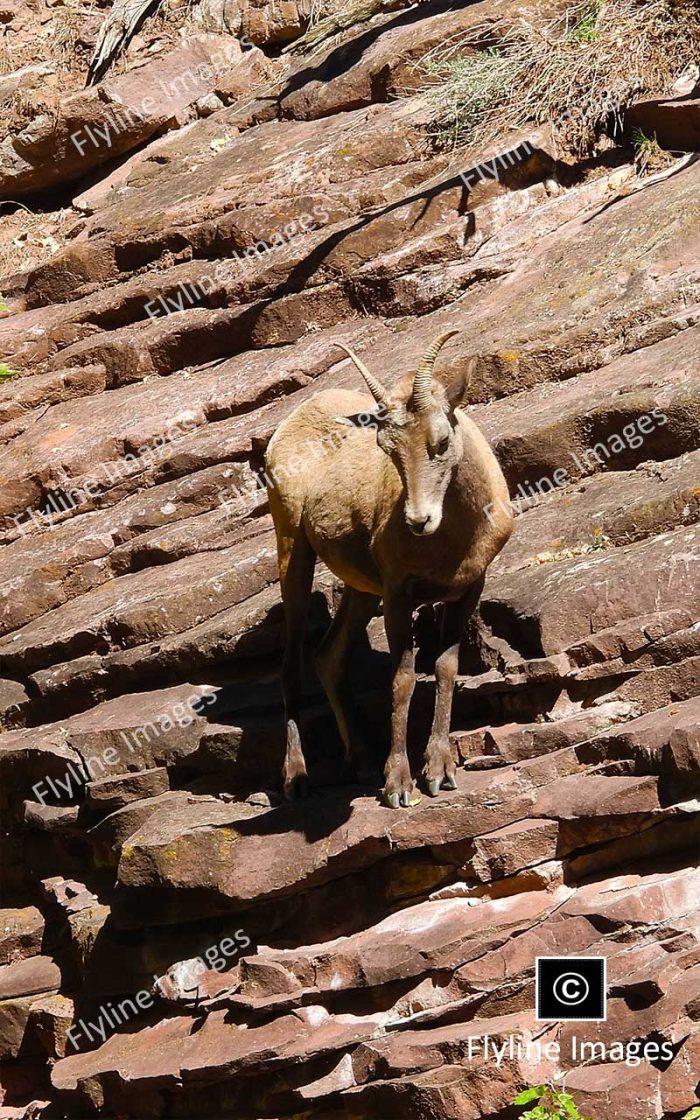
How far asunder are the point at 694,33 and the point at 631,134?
108 centimetres

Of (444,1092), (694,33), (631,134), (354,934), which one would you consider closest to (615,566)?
(354,934)

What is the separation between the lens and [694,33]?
12203 mm

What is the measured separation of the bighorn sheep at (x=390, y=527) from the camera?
6.83m

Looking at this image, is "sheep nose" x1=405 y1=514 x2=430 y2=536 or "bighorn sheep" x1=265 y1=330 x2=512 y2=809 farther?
"bighorn sheep" x1=265 y1=330 x2=512 y2=809

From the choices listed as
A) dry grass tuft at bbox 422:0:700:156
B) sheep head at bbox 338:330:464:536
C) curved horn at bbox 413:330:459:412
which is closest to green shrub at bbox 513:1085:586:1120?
sheep head at bbox 338:330:464:536

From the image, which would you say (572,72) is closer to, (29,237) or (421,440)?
(29,237)

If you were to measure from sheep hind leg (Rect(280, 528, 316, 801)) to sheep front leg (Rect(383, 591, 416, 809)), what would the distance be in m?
0.89

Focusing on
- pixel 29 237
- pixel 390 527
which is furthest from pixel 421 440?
pixel 29 237

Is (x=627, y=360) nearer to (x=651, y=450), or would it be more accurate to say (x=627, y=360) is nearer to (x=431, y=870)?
(x=651, y=450)

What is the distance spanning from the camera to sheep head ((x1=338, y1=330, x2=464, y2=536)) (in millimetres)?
6742

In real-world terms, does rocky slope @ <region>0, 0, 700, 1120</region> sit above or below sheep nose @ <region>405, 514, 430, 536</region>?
below

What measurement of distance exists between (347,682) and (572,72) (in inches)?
273

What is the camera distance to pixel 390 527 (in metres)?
7.39

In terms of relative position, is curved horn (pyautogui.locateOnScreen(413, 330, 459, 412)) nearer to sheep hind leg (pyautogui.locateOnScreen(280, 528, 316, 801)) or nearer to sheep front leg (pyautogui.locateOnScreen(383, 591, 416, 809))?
sheep front leg (pyautogui.locateOnScreen(383, 591, 416, 809))
